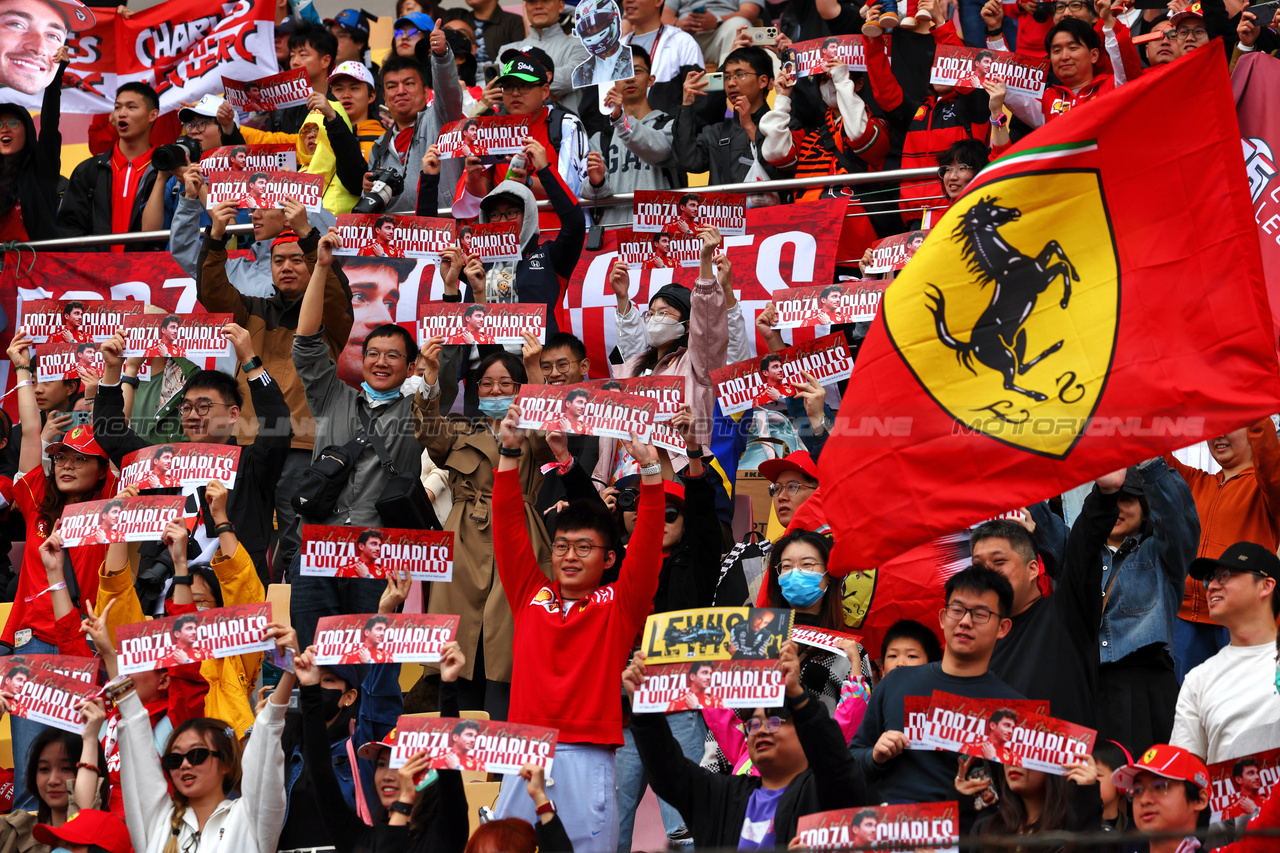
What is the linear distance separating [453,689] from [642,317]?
3.48 metres

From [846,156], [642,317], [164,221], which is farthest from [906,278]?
[164,221]

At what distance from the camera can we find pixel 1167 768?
496cm

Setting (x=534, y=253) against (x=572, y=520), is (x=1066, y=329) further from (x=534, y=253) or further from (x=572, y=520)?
(x=534, y=253)

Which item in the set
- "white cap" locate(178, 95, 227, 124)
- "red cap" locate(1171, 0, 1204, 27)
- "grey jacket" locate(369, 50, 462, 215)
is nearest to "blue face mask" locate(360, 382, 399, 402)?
"grey jacket" locate(369, 50, 462, 215)

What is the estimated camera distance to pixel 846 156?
389 inches

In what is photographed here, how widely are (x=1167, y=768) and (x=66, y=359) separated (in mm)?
6220

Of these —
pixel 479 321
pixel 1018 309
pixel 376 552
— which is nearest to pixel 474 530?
pixel 479 321

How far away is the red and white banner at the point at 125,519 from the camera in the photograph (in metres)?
6.76

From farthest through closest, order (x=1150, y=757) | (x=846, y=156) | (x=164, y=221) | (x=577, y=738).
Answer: (x=164, y=221) → (x=846, y=156) → (x=577, y=738) → (x=1150, y=757)

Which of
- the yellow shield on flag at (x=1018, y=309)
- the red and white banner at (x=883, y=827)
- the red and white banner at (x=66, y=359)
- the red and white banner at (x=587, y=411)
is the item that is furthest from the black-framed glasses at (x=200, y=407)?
the red and white banner at (x=883, y=827)

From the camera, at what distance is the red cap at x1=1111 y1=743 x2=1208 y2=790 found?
195 inches

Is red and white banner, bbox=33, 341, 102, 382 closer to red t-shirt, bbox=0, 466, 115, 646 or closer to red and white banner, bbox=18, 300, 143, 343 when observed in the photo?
red and white banner, bbox=18, 300, 143, 343

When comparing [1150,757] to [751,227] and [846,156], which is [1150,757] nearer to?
[751,227]

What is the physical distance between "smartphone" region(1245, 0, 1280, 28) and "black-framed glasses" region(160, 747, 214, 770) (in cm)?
671
